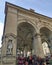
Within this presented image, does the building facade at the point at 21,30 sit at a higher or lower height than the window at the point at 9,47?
higher

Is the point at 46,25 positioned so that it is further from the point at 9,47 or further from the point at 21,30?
the point at 9,47

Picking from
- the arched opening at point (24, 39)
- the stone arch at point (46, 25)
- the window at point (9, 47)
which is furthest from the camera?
the arched opening at point (24, 39)

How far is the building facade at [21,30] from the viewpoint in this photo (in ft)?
41.3

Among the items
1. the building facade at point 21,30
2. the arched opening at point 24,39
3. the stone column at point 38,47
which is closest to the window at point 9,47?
the building facade at point 21,30

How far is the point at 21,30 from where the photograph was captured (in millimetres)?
18547

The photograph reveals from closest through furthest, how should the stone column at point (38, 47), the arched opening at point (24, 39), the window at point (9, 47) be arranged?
the window at point (9, 47) → the stone column at point (38, 47) → the arched opening at point (24, 39)

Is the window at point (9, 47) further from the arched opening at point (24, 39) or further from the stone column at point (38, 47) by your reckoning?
the arched opening at point (24, 39)

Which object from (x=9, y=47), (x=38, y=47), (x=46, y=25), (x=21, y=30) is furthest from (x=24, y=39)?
(x=9, y=47)

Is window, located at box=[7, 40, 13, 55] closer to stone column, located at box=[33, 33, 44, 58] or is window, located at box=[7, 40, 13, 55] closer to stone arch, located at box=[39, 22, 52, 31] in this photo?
stone column, located at box=[33, 33, 44, 58]

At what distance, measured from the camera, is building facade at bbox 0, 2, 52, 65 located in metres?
12.6

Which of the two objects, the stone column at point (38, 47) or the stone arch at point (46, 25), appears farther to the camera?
the stone arch at point (46, 25)

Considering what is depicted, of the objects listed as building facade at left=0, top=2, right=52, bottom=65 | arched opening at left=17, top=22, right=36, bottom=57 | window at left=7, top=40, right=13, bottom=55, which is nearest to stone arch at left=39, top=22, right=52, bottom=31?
building facade at left=0, top=2, right=52, bottom=65

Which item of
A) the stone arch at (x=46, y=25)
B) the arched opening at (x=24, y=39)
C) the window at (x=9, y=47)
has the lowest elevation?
the window at (x=9, y=47)

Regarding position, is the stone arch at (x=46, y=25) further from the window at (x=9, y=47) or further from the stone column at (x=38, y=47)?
the window at (x=9, y=47)
